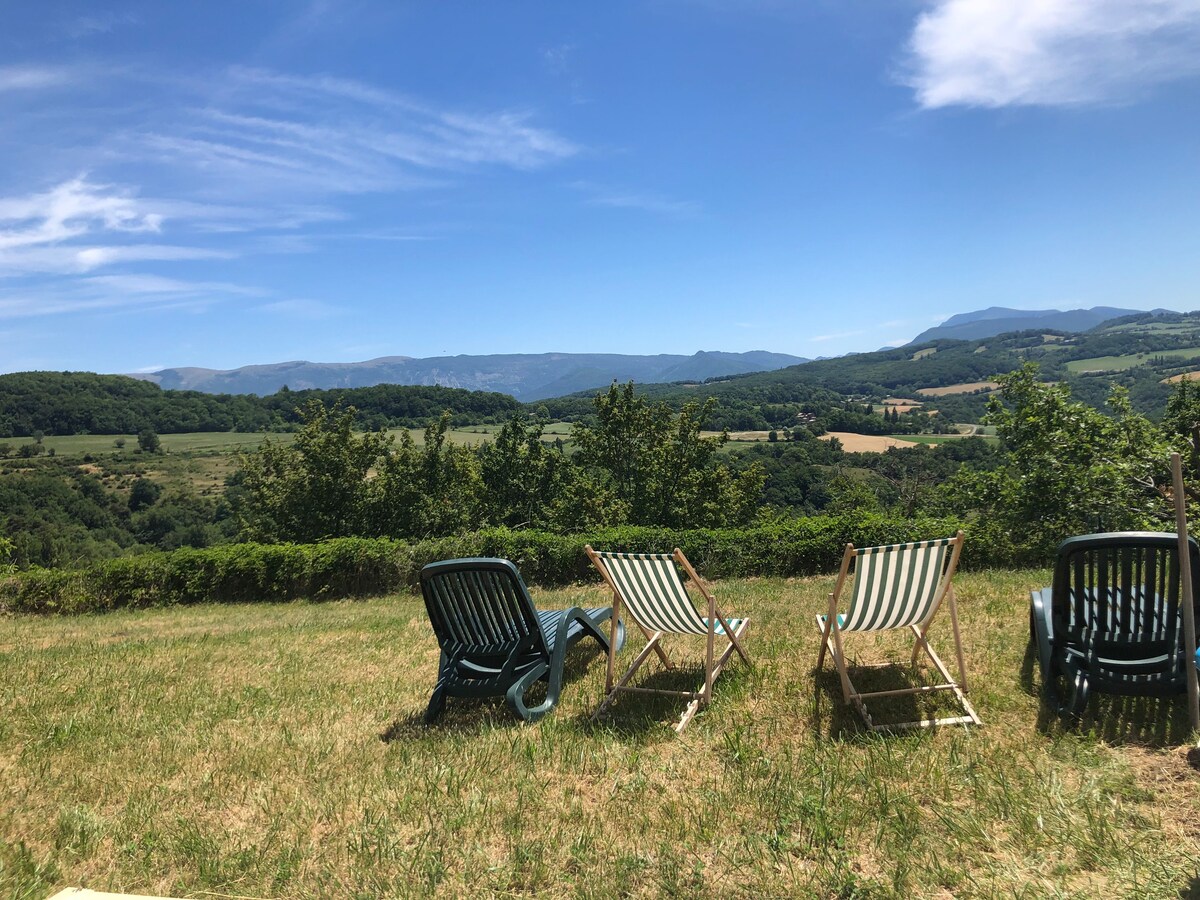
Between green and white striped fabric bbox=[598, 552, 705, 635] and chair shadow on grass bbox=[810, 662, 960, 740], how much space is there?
2.96ft

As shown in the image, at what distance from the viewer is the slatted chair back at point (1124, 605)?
145 inches

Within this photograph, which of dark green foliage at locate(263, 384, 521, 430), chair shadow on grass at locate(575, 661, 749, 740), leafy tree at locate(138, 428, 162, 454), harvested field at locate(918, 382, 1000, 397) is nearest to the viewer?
chair shadow on grass at locate(575, 661, 749, 740)

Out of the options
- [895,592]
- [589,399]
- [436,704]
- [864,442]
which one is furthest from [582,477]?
[864,442]

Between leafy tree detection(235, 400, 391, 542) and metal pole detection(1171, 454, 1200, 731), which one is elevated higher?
metal pole detection(1171, 454, 1200, 731)

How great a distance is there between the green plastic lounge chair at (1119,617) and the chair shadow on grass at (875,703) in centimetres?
69

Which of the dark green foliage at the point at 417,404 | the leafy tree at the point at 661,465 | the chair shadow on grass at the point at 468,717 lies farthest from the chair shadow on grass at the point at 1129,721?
the dark green foliage at the point at 417,404

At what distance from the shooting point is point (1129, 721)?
3668mm

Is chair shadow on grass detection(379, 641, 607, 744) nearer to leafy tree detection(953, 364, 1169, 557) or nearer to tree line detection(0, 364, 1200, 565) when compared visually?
leafy tree detection(953, 364, 1169, 557)

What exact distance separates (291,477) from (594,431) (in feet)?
35.1

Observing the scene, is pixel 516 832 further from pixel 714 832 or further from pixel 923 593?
pixel 923 593

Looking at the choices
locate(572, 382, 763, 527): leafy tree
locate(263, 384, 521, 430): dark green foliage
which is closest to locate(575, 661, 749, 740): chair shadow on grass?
locate(572, 382, 763, 527): leafy tree

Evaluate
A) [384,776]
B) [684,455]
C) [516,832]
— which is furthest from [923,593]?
[684,455]

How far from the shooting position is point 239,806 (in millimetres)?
3443

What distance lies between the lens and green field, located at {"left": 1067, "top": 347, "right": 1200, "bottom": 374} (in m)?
94.6
